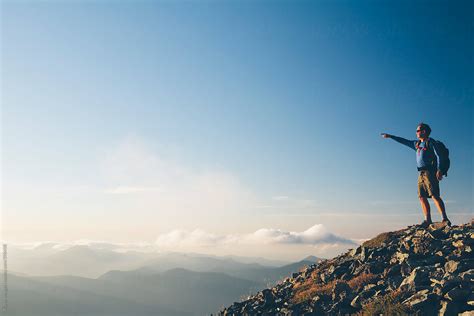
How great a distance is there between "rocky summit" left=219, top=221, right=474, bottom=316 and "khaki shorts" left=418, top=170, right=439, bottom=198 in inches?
64.2

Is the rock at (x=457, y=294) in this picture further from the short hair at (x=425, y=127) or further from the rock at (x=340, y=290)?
the short hair at (x=425, y=127)

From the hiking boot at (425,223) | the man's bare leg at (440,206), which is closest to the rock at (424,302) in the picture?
the man's bare leg at (440,206)

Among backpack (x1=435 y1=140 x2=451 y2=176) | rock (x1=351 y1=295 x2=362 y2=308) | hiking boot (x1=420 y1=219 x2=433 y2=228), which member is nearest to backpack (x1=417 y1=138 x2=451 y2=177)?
backpack (x1=435 y1=140 x2=451 y2=176)

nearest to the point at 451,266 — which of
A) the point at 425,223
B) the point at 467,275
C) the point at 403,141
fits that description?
the point at 467,275

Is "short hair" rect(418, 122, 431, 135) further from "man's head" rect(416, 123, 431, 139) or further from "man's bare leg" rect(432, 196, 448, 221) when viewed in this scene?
"man's bare leg" rect(432, 196, 448, 221)

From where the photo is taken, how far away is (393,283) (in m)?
13.5

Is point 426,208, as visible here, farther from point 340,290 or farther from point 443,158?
point 340,290

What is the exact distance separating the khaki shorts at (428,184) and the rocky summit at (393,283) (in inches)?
64.2

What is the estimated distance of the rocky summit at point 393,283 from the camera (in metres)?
11.5

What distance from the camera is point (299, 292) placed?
17.0 metres

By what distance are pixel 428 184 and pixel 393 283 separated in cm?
610

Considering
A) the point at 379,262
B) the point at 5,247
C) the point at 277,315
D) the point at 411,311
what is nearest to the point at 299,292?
the point at 277,315

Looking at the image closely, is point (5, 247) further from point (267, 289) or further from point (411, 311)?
point (411, 311)

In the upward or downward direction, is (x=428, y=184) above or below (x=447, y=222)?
above
